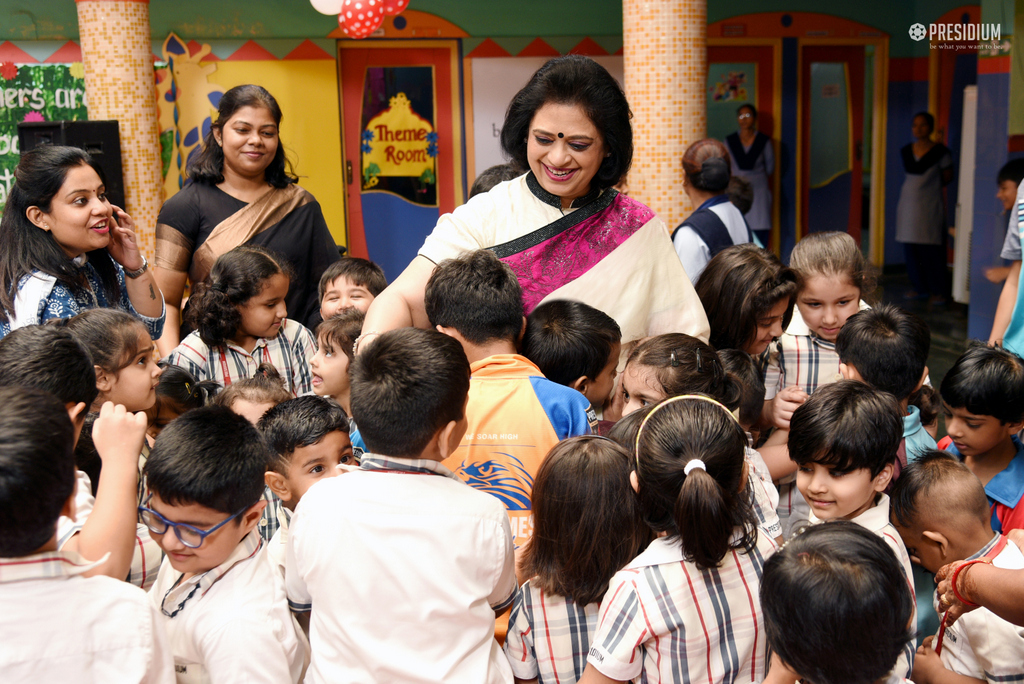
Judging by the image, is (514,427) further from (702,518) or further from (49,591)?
(49,591)

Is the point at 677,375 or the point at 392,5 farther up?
the point at 392,5

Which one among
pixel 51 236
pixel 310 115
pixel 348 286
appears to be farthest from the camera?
pixel 310 115

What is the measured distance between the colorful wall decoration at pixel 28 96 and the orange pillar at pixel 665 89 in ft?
13.7

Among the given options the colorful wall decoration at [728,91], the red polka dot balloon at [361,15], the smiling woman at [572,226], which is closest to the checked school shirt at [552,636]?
the smiling woman at [572,226]

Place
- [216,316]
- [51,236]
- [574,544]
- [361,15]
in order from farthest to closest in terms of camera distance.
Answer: [361,15] < [216,316] < [51,236] < [574,544]

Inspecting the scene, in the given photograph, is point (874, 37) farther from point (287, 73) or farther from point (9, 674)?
point (9, 674)

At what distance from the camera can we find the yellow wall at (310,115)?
6707 mm

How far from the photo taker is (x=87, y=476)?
1.56 m

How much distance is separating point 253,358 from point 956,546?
1.88 m

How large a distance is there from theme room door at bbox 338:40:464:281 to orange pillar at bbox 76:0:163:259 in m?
1.65

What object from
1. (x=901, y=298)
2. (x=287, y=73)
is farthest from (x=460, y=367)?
(x=901, y=298)

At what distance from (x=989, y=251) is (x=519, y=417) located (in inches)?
202

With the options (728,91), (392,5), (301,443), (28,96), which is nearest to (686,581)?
(301,443)

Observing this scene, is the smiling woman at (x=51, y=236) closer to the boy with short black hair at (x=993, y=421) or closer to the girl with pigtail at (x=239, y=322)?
the girl with pigtail at (x=239, y=322)
